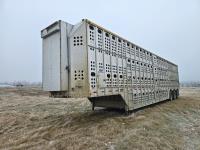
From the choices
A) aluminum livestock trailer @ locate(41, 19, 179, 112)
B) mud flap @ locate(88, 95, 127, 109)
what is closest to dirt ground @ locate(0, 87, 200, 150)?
mud flap @ locate(88, 95, 127, 109)

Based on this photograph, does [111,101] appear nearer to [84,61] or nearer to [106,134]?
[106,134]

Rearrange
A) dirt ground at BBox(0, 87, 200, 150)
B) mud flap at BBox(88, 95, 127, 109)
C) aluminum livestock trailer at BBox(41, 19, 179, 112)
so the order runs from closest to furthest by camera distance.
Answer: dirt ground at BBox(0, 87, 200, 150) < aluminum livestock trailer at BBox(41, 19, 179, 112) < mud flap at BBox(88, 95, 127, 109)

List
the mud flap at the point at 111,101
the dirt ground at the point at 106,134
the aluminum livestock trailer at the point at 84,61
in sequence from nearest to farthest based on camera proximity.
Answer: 1. the dirt ground at the point at 106,134
2. the aluminum livestock trailer at the point at 84,61
3. the mud flap at the point at 111,101

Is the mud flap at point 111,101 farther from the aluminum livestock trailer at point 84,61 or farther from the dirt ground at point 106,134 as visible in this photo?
the dirt ground at point 106,134

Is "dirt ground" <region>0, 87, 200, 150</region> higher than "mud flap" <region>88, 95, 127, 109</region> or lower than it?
lower

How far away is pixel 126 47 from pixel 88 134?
185 inches

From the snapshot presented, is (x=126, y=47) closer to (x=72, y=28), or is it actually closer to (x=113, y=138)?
(x=72, y=28)

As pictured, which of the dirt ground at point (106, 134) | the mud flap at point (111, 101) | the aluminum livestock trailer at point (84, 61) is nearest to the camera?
the dirt ground at point (106, 134)

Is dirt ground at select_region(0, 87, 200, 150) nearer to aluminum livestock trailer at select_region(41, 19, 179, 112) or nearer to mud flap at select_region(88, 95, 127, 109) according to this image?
mud flap at select_region(88, 95, 127, 109)

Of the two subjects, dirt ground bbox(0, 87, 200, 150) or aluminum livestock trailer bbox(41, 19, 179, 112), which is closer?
dirt ground bbox(0, 87, 200, 150)

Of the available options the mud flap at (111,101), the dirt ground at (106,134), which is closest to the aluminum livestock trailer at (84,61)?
the mud flap at (111,101)

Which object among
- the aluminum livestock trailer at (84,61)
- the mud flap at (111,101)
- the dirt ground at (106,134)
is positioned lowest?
the dirt ground at (106,134)

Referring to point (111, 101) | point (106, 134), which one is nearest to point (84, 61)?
point (106, 134)

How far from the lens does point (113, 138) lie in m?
6.13
